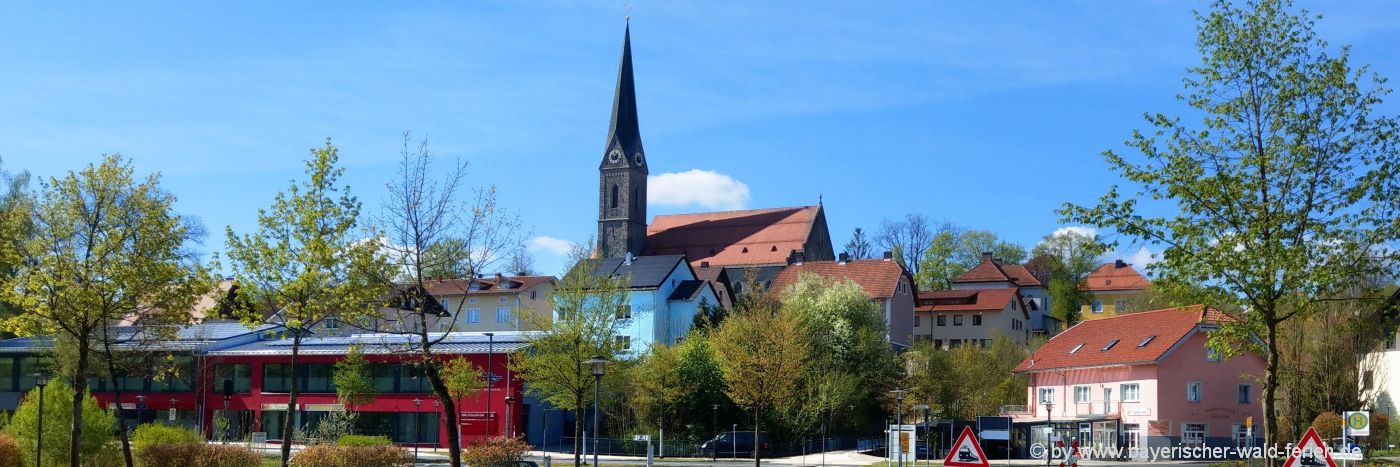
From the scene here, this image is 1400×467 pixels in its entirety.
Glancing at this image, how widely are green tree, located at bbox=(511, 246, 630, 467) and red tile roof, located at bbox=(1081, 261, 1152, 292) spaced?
71330 mm

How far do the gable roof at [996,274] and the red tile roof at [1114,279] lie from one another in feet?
16.7

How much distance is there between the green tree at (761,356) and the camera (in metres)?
44.4

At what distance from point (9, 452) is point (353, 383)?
90.1 feet

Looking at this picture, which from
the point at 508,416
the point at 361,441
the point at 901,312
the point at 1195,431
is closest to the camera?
the point at 361,441

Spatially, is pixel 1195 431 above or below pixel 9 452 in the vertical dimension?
below

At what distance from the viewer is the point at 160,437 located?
1216 inches

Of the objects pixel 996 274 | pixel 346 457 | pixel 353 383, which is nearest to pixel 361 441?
pixel 346 457

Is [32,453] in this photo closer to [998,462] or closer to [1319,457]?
[1319,457]

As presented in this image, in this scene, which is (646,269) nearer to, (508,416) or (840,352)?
(840,352)

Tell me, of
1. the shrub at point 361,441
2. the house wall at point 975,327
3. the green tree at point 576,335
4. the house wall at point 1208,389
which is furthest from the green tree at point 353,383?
the house wall at point 975,327

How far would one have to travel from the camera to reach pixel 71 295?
26.5 metres

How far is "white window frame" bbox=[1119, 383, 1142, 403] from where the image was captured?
173 feet

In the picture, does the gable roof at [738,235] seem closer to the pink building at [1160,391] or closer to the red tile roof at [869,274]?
the red tile roof at [869,274]

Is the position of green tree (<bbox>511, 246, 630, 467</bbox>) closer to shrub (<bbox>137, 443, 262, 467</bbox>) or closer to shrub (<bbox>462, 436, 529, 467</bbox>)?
shrub (<bbox>462, 436, 529, 467</bbox>)
